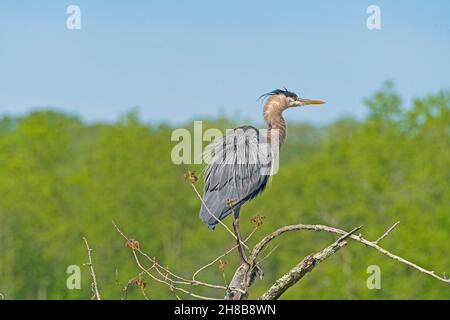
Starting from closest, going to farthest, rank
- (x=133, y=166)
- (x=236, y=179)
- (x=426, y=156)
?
1. (x=236, y=179)
2. (x=426, y=156)
3. (x=133, y=166)

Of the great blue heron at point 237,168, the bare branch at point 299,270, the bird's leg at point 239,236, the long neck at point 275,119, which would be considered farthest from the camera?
the long neck at point 275,119

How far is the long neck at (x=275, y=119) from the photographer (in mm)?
10242

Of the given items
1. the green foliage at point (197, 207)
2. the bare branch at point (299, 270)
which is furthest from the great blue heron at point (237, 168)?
the green foliage at point (197, 207)

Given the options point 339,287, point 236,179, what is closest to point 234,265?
point 339,287

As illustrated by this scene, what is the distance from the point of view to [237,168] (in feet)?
32.0

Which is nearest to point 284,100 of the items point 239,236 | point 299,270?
point 239,236

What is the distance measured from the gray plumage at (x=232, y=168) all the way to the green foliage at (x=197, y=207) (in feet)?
80.8

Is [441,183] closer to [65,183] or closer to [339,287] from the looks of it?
[339,287]

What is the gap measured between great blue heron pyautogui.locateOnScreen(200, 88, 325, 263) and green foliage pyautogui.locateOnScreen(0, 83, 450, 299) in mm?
24532

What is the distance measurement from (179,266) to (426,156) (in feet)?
37.9

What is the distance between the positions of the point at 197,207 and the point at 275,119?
34.2 meters

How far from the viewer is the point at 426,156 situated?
128ft

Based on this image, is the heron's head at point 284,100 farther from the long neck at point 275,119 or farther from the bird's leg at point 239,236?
the bird's leg at point 239,236

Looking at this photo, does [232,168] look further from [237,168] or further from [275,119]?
[275,119]
